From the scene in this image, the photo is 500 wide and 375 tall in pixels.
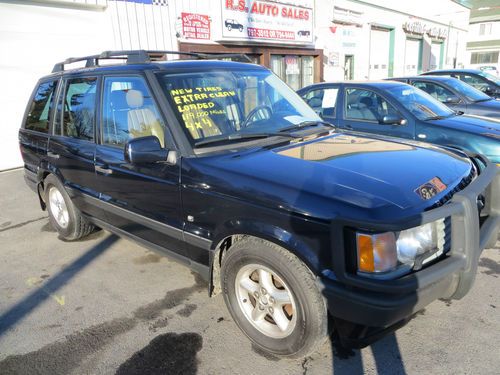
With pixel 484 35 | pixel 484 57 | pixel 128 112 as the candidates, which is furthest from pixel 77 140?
pixel 484 35

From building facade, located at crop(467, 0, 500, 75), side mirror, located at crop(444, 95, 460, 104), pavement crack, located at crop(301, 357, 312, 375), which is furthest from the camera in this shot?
building facade, located at crop(467, 0, 500, 75)

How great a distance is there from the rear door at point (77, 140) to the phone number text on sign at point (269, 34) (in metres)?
10.1

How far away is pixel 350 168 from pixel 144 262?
97.5 inches

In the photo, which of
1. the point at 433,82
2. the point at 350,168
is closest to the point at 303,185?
the point at 350,168

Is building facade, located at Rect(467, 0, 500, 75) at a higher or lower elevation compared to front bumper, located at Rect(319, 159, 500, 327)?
higher

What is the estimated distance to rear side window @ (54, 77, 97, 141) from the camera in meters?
3.75

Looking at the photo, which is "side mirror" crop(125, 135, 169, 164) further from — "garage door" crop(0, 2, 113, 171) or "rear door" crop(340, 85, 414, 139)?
"garage door" crop(0, 2, 113, 171)

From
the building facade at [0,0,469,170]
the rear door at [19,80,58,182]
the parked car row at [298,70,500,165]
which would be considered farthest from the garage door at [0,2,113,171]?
the parked car row at [298,70,500,165]

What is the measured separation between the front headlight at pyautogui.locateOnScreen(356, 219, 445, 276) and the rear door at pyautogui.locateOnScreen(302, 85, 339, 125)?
13.1 feet

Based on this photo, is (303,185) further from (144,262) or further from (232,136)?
(144,262)

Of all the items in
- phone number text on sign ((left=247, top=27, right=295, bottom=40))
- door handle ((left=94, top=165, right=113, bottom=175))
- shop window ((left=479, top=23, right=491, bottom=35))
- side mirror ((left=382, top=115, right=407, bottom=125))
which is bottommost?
door handle ((left=94, top=165, right=113, bottom=175))

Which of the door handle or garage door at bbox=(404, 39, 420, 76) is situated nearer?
the door handle

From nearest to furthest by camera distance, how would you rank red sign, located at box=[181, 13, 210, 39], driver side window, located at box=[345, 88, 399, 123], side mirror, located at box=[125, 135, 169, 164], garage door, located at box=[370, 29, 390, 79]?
side mirror, located at box=[125, 135, 169, 164] < driver side window, located at box=[345, 88, 399, 123] < red sign, located at box=[181, 13, 210, 39] < garage door, located at box=[370, 29, 390, 79]

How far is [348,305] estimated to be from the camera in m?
2.13
